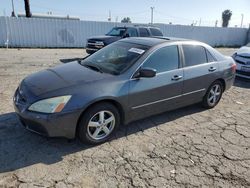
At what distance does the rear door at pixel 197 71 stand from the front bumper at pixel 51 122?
7.69 feet

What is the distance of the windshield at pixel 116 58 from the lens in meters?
3.78

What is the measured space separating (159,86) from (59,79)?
5.57 ft

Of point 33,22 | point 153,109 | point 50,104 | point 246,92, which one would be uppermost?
point 33,22

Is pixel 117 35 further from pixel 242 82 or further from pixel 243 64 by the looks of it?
pixel 242 82

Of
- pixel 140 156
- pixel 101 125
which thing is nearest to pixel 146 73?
pixel 101 125

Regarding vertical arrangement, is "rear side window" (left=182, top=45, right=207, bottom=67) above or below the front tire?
above

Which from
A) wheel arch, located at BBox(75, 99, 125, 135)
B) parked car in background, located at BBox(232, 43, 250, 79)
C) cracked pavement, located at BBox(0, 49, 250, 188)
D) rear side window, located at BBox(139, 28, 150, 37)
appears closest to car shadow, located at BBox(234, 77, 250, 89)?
parked car in background, located at BBox(232, 43, 250, 79)

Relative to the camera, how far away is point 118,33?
1187 cm

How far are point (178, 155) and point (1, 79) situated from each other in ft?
18.9

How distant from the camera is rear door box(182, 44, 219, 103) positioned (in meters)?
4.41

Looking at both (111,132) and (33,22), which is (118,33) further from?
(111,132)

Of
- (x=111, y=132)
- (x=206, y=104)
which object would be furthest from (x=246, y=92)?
(x=111, y=132)

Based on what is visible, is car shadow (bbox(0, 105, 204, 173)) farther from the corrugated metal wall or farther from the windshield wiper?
the corrugated metal wall

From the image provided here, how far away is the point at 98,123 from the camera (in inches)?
135
